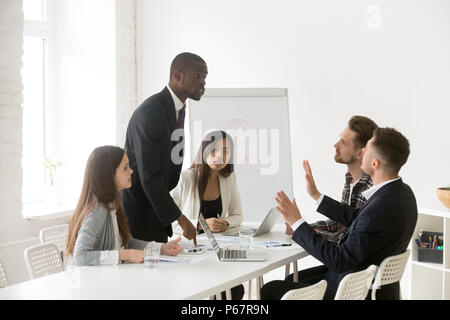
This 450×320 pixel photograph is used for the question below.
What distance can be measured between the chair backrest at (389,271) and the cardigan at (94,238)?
1.21 metres

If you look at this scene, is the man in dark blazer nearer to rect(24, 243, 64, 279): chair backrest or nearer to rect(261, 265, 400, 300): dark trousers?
rect(261, 265, 400, 300): dark trousers

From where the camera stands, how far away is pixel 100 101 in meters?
5.16

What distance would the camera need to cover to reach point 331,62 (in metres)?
4.50


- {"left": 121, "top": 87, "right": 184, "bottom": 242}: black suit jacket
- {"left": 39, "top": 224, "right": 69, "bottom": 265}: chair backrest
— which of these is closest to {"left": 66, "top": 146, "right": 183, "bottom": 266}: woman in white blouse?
{"left": 121, "top": 87, "right": 184, "bottom": 242}: black suit jacket

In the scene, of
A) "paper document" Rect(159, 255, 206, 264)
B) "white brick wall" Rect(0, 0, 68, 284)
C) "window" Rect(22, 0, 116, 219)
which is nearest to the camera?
"paper document" Rect(159, 255, 206, 264)

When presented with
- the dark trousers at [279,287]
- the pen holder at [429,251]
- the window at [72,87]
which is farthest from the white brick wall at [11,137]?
the pen holder at [429,251]

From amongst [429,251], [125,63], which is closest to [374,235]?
[429,251]

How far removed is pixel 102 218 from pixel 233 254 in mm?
636

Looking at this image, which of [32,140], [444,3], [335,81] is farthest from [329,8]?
[32,140]

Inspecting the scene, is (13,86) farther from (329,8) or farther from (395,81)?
(395,81)

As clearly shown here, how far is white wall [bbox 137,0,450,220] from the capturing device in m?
4.15

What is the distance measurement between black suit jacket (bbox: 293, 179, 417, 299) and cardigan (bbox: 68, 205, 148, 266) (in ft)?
2.82

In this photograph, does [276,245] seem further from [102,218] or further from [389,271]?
[102,218]

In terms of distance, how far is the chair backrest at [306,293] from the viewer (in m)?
1.88
